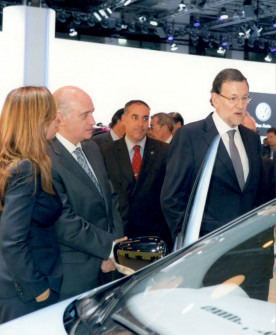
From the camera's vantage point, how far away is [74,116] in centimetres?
345

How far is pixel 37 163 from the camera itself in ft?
9.30

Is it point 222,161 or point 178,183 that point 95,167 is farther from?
point 222,161

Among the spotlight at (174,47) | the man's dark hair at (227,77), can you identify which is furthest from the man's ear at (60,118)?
the spotlight at (174,47)

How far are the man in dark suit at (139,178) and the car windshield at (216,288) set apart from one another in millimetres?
2869

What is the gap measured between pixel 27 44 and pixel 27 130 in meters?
4.32

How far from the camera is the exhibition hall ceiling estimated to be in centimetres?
1733

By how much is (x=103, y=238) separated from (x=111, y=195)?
14.0 inches

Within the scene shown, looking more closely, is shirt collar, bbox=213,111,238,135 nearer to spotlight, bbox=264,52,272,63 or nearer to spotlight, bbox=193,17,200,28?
spotlight, bbox=193,17,200,28

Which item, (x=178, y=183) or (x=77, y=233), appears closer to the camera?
(x=77, y=233)

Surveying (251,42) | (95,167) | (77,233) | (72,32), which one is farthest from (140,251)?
(251,42)

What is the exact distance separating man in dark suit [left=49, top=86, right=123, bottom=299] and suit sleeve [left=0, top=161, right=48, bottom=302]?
1.43 feet

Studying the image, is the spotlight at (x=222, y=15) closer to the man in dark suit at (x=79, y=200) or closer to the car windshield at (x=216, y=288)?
the man in dark suit at (x=79, y=200)

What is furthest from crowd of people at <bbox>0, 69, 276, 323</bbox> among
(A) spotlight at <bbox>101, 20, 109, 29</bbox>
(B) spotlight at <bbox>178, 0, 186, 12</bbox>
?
(A) spotlight at <bbox>101, 20, 109, 29</bbox>

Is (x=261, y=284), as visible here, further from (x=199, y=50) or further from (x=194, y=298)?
(x=199, y=50)
